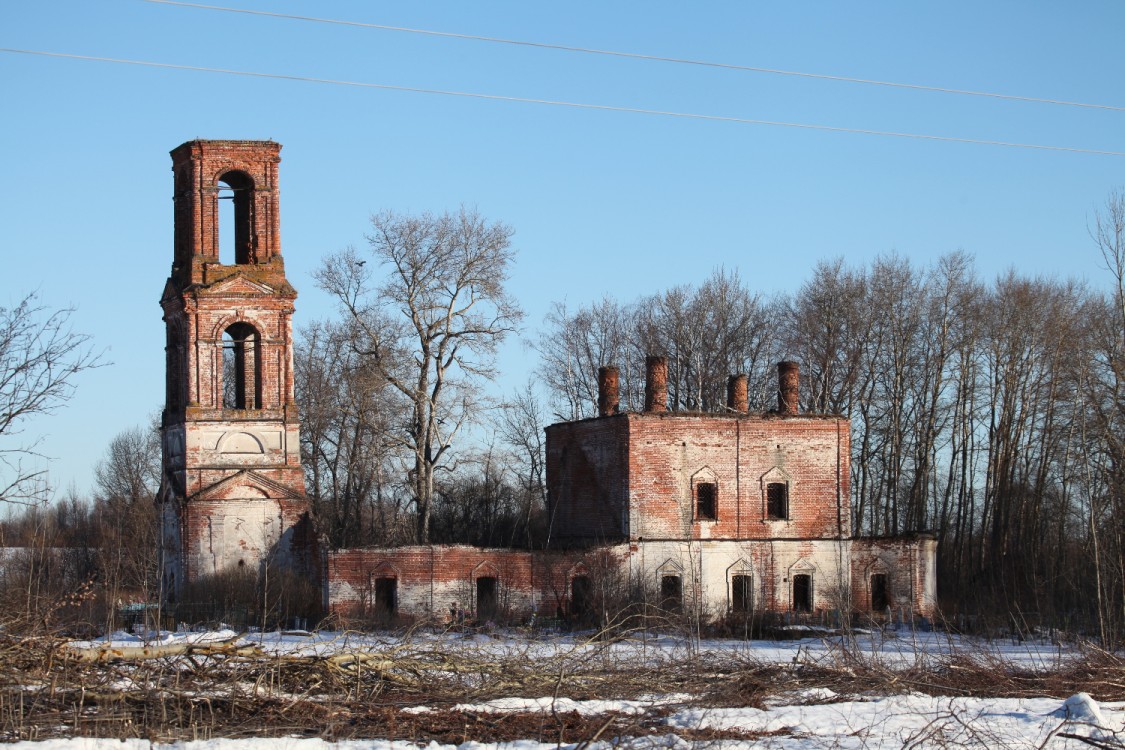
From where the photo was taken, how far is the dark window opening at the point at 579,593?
96.5ft

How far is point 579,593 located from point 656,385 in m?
5.40

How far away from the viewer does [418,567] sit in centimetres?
2858

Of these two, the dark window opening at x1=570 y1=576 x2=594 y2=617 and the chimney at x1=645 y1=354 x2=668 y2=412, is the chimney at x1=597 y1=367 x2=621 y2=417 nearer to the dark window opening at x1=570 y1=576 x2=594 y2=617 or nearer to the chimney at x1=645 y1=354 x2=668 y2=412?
the chimney at x1=645 y1=354 x2=668 y2=412

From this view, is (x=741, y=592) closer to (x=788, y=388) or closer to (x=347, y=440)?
(x=788, y=388)

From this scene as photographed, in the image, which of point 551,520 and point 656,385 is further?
point 551,520

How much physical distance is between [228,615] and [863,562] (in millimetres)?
14454

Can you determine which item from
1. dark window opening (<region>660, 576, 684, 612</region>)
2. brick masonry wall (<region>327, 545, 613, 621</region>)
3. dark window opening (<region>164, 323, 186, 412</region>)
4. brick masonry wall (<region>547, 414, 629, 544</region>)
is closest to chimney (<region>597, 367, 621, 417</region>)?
brick masonry wall (<region>547, 414, 629, 544</region>)

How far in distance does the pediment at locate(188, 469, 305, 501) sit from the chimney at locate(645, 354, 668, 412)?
8306 mm

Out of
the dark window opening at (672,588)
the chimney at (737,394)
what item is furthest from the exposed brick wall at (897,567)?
the dark window opening at (672,588)

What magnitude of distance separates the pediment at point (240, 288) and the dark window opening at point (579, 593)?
8.90 m

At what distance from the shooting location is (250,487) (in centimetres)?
2878

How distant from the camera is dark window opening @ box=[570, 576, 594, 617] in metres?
29.4

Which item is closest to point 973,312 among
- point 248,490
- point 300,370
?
point 300,370

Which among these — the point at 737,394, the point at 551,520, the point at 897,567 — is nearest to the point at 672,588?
the point at 551,520
